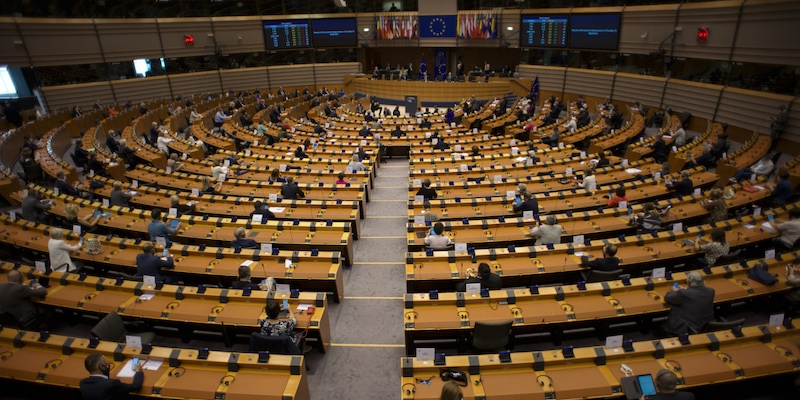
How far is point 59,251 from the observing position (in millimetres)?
9219

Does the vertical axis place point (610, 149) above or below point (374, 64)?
below

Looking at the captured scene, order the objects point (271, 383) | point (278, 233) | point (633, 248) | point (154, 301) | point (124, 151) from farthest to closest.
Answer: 1. point (124, 151)
2. point (278, 233)
3. point (633, 248)
4. point (154, 301)
5. point (271, 383)

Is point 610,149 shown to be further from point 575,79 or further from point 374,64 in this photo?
point 374,64

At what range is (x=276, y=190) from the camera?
45.2ft

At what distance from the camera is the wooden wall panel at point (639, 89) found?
77.7ft

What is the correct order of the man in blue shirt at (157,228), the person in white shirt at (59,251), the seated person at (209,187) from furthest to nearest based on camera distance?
the seated person at (209,187) < the man in blue shirt at (157,228) < the person in white shirt at (59,251)

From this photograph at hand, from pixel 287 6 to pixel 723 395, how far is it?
3729 centimetres

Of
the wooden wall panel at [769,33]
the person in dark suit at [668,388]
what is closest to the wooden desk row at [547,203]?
the person in dark suit at [668,388]

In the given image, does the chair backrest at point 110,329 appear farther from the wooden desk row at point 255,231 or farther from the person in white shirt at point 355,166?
the person in white shirt at point 355,166

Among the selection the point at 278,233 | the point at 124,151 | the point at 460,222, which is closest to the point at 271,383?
the point at 278,233

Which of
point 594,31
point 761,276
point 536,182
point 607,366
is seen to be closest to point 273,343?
point 607,366

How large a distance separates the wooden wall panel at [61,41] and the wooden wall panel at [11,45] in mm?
325

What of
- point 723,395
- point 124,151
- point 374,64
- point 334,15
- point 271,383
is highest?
point 334,15

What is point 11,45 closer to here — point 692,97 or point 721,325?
point 721,325
